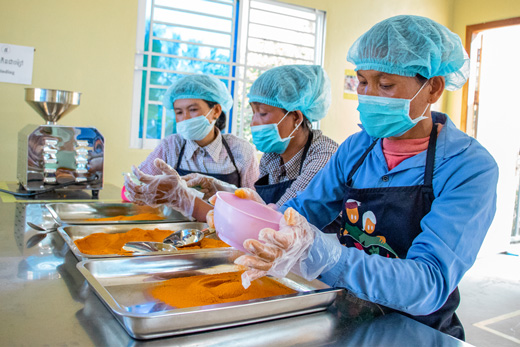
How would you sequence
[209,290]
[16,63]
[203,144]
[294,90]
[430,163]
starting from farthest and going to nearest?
1. [16,63]
2. [203,144]
3. [294,90]
4. [430,163]
5. [209,290]

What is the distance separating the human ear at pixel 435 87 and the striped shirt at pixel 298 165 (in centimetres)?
62

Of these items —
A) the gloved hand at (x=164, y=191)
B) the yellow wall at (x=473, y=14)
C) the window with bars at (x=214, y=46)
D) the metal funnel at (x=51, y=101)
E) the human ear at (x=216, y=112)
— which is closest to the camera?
the gloved hand at (x=164, y=191)

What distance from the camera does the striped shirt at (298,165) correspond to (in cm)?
184

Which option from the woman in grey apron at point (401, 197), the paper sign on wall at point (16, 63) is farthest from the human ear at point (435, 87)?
the paper sign on wall at point (16, 63)

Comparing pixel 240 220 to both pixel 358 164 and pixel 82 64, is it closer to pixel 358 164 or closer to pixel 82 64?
pixel 358 164

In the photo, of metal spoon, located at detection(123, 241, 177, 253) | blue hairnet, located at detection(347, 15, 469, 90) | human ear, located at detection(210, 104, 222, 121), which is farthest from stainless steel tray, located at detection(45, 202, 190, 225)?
blue hairnet, located at detection(347, 15, 469, 90)

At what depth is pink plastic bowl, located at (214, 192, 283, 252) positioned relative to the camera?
0.89m

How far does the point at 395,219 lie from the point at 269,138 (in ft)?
2.95

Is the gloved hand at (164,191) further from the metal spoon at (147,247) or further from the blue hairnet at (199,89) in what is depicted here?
the blue hairnet at (199,89)

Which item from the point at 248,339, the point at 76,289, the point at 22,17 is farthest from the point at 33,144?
the point at 248,339

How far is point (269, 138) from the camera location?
2037mm

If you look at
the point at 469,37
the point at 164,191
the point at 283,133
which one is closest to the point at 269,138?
the point at 283,133

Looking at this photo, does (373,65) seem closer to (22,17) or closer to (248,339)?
(248,339)

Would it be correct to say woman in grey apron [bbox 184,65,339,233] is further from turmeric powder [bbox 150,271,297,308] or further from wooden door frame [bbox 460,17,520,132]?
wooden door frame [bbox 460,17,520,132]
